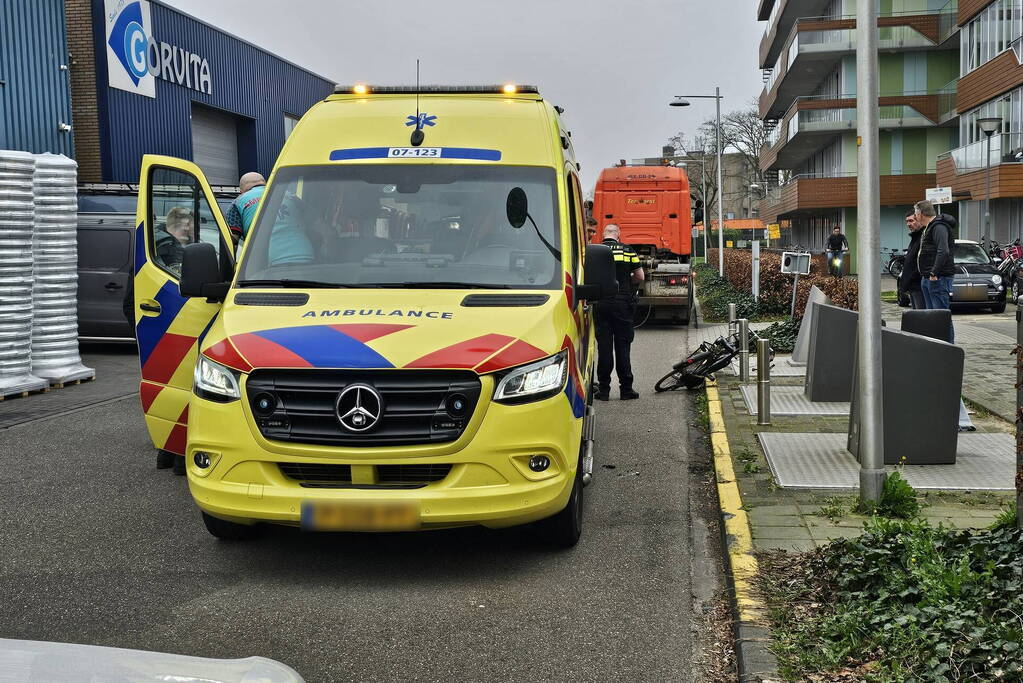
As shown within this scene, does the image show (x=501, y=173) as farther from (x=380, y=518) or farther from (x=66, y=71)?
(x=66, y=71)

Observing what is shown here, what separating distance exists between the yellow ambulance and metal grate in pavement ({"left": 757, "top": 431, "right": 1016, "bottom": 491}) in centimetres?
146

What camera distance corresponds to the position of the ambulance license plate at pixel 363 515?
16.9 ft

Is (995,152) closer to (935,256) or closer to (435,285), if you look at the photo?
(935,256)

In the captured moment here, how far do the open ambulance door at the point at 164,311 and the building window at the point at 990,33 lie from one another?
34.4 metres

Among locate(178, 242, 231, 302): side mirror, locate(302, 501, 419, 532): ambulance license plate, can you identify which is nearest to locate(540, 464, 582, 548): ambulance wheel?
locate(302, 501, 419, 532): ambulance license plate

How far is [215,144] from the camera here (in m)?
31.7

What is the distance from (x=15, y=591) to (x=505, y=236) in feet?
10.2

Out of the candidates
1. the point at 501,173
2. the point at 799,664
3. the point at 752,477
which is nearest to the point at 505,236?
the point at 501,173

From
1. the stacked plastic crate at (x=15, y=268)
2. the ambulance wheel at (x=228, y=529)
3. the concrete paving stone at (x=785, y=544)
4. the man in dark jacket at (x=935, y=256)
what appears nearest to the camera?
the concrete paving stone at (x=785, y=544)

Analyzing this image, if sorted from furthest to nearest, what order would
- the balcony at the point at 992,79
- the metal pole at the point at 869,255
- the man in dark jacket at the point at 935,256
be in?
the balcony at the point at 992,79 < the man in dark jacket at the point at 935,256 < the metal pole at the point at 869,255

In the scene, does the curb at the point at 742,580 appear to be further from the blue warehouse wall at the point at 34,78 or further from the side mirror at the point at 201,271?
the blue warehouse wall at the point at 34,78

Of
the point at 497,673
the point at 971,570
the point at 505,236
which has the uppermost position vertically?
the point at 505,236

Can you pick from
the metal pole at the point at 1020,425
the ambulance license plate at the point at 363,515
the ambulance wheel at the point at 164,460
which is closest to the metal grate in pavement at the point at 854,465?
the metal pole at the point at 1020,425

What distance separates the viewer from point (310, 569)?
224 inches
